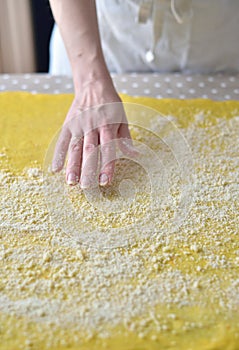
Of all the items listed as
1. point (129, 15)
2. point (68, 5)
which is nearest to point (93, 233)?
point (68, 5)

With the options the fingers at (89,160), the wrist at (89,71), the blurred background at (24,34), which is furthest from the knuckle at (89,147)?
the blurred background at (24,34)

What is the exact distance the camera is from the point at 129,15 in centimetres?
127

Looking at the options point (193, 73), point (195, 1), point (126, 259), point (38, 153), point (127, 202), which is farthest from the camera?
point (193, 73)

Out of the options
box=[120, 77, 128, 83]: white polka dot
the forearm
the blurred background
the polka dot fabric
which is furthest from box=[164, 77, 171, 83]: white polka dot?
the blurred background

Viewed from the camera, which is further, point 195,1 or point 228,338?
point 195,1

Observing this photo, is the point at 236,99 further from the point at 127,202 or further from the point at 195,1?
the point at 127,202

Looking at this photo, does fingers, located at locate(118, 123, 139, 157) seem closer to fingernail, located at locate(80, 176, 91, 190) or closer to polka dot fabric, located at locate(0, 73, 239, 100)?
fingernail, located at locate(80, 176, 91, 190)

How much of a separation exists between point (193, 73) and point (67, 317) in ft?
2.85

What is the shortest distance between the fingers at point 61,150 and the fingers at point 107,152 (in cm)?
7

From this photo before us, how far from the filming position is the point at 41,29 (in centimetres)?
205

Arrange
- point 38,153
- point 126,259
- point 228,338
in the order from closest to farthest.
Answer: point 228,338 < point 126,259 < point 38,153

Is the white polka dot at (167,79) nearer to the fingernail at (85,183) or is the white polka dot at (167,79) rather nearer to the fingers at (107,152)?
the fingers at (107,152)

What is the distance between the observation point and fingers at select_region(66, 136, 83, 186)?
931 millimetres

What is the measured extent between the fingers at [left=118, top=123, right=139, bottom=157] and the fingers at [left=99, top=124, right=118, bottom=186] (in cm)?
2
